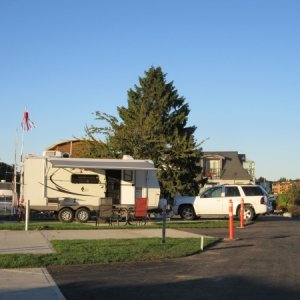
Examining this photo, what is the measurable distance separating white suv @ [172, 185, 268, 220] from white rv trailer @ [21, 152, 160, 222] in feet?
7.99

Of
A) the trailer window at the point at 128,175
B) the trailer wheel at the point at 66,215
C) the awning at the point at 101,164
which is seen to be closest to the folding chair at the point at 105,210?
the awning at the point at 101,164

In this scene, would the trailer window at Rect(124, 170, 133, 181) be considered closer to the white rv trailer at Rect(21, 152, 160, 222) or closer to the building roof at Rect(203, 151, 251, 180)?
the white rv trailer at Rect(21, 152, 160, 222)


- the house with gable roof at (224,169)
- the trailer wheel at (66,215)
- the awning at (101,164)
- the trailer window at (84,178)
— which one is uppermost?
the house with gable roof at (224,169)

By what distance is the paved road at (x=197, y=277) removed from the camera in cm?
828

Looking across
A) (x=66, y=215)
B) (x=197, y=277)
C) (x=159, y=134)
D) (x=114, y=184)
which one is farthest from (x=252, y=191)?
(x=197, y=277)

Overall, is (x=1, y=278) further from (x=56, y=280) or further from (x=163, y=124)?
(x=163, y=124)

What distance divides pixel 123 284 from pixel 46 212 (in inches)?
596

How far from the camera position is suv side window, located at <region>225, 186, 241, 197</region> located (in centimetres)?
2556

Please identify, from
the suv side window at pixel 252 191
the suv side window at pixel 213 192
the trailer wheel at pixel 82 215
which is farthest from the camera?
the suv side window at pixel 213 192

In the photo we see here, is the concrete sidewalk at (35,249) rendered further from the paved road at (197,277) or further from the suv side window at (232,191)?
the suv side window at (232,191)

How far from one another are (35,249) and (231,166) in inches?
1932

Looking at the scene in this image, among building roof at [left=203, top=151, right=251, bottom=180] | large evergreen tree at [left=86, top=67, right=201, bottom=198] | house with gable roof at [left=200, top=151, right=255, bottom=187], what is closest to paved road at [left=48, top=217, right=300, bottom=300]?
large evergreen tree at [left=86, top=67, right=201, bottom=198]

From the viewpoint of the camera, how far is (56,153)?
24172mm

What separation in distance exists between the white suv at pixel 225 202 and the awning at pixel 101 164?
3.49 meters
